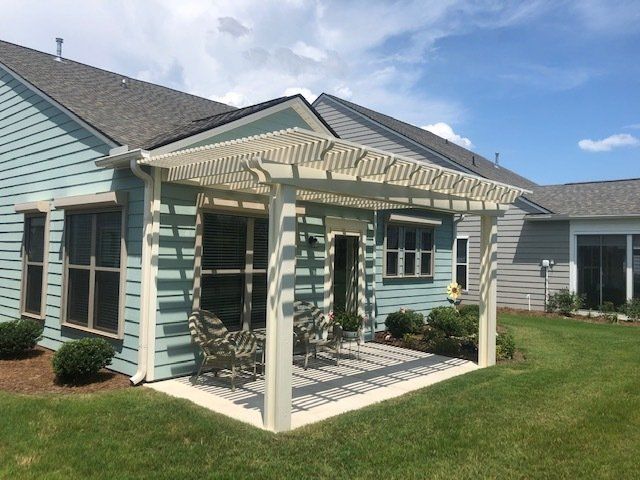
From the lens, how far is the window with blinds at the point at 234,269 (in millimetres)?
7262

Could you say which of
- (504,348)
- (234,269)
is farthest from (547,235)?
(234,269)

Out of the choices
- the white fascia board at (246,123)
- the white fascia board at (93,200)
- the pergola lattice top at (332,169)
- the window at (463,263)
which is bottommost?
the window at (463,263)

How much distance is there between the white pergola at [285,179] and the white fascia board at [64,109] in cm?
41

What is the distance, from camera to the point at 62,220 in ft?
26.9

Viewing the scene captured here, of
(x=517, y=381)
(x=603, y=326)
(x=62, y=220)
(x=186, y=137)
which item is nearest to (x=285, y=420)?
(x=517, y=381)

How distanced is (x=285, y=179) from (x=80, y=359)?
11.8 feet

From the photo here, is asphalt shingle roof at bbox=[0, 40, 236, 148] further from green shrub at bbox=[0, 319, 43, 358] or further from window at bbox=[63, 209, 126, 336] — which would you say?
green shrub at bbox=[0, 319, 43, 358]

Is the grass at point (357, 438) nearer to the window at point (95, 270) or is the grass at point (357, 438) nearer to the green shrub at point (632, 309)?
the window at point (95, 270)

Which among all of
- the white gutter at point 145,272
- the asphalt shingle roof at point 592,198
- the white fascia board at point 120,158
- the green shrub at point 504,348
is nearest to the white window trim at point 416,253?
the green shrub at point 504,348

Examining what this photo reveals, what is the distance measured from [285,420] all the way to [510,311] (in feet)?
42.6

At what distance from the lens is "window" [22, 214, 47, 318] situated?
885 centimetres

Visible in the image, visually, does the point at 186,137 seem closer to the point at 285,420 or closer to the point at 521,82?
the point at 285,420

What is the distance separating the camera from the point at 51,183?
338 inches

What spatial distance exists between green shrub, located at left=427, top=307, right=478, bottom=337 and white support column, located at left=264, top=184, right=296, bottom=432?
5.68 meters
